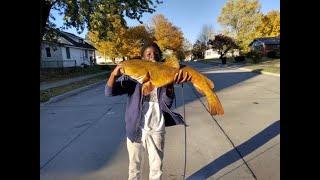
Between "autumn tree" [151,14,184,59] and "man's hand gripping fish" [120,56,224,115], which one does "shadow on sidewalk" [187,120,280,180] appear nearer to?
"autumn tree" [151,14,184,59]

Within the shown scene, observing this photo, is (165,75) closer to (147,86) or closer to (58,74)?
(147,86)

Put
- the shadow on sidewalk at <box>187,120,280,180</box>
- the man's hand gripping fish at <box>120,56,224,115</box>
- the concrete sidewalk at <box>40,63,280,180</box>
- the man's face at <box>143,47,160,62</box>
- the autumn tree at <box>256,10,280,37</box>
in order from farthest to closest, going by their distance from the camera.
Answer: the concrete sidewalk at <box>40,63,280,180</box> < the shadow on sidewalk at <box>187,120,280,180</box> < the man's face at <box>143,47,160,62</box> < the man's hand gripping fish at <box>120,56,224,115</box> < the autumn tree at <box>256,10,280,37</box>

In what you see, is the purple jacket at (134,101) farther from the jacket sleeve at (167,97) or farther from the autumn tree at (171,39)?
the autumn tree at (171,39)

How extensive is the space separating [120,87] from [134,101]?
0.19 meters

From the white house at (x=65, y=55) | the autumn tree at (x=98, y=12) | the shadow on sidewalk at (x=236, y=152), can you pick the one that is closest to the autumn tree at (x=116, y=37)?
the autumn tree at (x=98, y=12)

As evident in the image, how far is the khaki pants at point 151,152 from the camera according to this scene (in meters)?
3.39

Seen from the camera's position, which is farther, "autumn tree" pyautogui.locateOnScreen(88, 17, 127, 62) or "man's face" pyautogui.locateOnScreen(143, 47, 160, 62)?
"autumn tree" pyautogui.locateOnScreen(88, 17, 127, 62)

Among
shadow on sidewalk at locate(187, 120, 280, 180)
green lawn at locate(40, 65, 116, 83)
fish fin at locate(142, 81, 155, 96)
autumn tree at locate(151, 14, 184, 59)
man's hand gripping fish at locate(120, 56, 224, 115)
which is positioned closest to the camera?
man's hand gripping fish at locate(120, 56, 224, 115)

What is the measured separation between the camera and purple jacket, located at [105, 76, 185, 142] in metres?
3.32

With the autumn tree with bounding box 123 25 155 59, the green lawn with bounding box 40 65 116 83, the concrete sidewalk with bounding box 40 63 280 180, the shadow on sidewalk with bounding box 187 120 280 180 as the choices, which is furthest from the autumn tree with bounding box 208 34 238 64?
the shadow on sidewalk with bounding box 187 120 280 180

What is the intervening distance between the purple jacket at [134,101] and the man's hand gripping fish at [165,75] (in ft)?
1.98

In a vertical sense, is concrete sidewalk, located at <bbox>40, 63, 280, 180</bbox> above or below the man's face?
below
